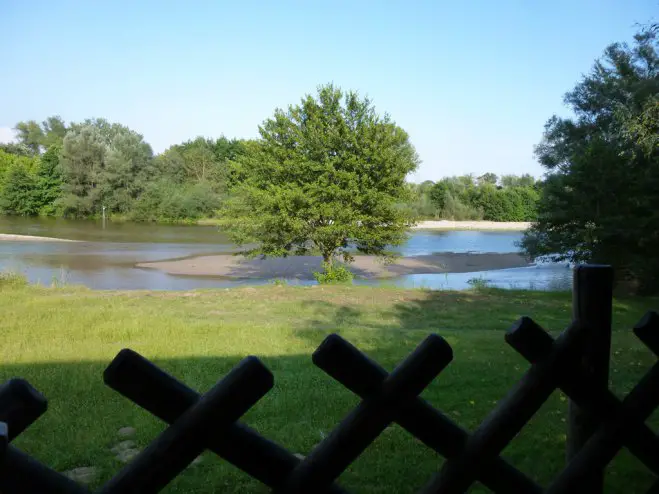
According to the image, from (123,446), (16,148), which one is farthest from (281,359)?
(16,148)

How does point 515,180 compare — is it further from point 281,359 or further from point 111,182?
point 281,359

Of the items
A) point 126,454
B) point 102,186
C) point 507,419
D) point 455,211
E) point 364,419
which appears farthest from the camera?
point 455,211

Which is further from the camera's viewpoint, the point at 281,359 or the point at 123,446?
the point at 281,359

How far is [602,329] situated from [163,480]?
1761mm

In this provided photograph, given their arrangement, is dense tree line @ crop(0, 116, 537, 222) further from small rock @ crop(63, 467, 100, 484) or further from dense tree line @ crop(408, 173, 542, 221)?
small rock @ crop(63, 467, 100, 484)

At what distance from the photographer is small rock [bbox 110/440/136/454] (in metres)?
4.64

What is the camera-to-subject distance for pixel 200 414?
5.43 feet

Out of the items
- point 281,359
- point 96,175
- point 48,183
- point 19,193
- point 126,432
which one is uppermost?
point 96,175

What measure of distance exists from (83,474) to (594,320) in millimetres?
3646

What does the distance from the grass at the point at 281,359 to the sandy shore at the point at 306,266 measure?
14375mm

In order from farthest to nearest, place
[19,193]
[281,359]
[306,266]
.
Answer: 1. [19,193]
2. [306,266]
3. [281,359]

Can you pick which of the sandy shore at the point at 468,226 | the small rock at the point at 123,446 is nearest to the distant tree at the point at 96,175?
the sandy shore at the point at 468,226

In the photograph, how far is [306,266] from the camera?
3581cm

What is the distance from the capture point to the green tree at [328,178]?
25078 mm
